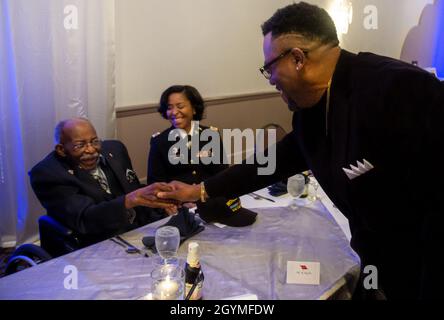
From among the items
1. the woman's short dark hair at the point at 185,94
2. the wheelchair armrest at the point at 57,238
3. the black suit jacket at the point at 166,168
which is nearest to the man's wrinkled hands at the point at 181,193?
the wheelchair armrest at the point at 57,238

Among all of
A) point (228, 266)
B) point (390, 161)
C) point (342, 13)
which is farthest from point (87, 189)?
point (342, 13)

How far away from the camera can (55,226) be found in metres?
1.77

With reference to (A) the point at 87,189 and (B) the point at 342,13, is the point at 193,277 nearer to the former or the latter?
(A) the point at 87,189

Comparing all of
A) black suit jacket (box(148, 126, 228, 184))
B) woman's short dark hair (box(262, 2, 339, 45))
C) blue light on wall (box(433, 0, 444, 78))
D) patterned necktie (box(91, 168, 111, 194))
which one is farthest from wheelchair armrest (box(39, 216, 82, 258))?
blue light on wall (box(433, 0, 444, 78))

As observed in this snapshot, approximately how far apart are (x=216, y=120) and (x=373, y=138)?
3307mm

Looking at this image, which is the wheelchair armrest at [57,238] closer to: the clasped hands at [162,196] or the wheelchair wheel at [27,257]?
the wheelchair wheel at [27,257]

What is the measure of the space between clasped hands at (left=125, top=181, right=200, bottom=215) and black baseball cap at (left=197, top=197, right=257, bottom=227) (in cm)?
6

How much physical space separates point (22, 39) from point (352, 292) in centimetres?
260

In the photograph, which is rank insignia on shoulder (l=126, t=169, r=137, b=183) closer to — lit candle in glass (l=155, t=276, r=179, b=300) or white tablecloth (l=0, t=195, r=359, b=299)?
white tablecloth (l=0, t=195, r=359, b=299)

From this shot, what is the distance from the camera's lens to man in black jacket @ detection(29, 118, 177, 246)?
5.52 feet

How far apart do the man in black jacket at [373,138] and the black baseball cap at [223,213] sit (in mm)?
426

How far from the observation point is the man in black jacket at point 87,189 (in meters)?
1.68

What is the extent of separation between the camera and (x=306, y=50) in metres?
1.16
